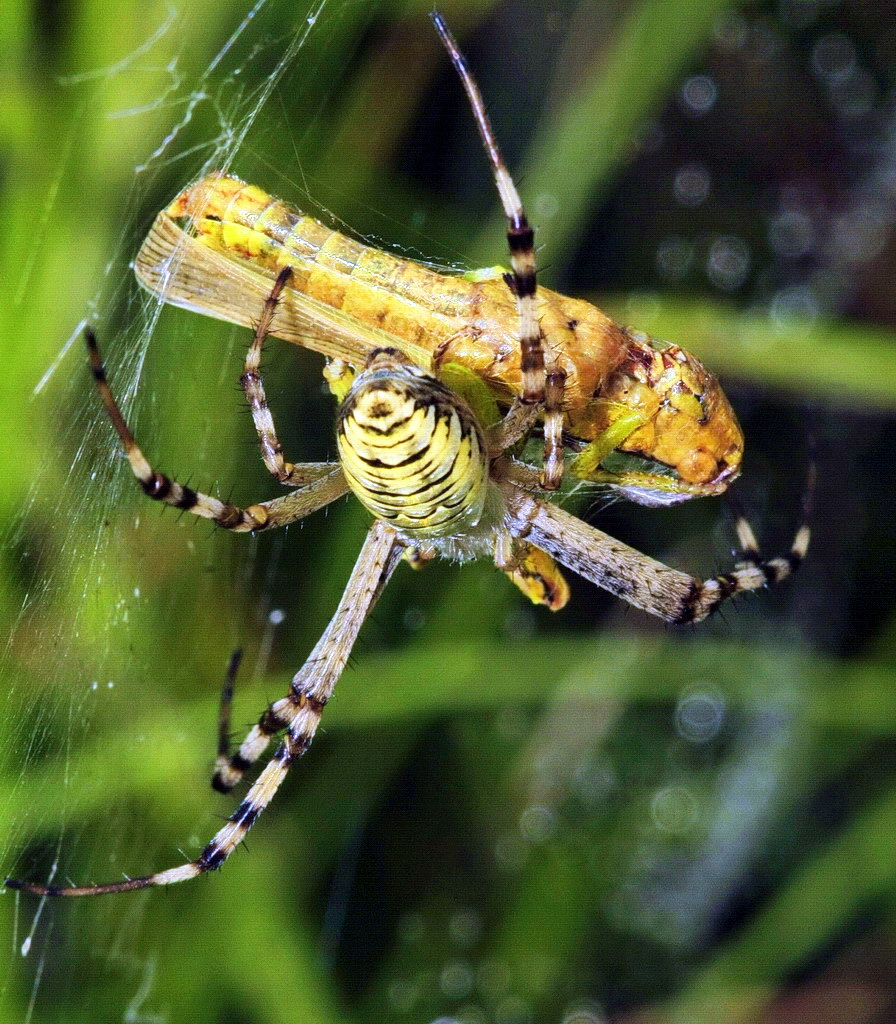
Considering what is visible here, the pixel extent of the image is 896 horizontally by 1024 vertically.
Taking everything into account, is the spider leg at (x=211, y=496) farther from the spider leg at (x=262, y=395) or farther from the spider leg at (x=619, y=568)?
the spider leg at (x=619, y=568)

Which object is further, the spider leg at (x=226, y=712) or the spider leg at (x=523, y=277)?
the spider leg at (x=226, y=712)

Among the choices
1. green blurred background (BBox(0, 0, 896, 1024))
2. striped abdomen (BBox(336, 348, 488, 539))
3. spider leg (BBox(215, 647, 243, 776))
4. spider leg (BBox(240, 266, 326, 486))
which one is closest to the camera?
striped abdomen (BBox(336, 348, 488, 539))

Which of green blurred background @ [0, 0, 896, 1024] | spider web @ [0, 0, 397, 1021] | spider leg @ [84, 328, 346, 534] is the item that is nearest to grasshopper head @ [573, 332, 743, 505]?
green blurred background @ [0, 0, 896, 1024]

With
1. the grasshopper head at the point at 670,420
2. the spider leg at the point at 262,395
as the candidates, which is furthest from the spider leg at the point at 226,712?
the grasshopper head at the point at 670,420

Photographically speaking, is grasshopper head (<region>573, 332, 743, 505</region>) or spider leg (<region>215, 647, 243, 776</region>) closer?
grasshopper head (<region>573, 332, 743, 505</region>)

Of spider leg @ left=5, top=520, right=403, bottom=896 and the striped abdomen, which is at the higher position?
the striped abdomen

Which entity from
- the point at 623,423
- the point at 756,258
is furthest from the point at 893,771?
the point at 623,423

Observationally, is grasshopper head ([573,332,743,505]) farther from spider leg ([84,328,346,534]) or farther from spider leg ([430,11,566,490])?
spider leg ([84,328,346,534])

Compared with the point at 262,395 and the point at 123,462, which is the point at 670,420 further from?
the point at 123,462

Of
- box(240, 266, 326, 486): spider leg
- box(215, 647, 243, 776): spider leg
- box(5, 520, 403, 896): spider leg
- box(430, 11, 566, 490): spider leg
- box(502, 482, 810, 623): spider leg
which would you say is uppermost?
box(430, 11, 566, 490): spider leg
